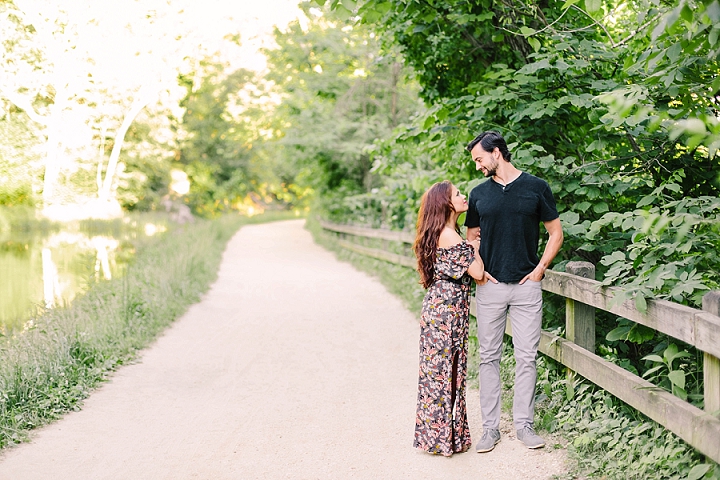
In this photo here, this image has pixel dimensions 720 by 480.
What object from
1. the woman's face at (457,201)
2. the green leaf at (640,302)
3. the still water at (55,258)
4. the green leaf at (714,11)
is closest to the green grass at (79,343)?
the still water at (55,258)

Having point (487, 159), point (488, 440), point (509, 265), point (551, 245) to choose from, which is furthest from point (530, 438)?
point (487, 159)

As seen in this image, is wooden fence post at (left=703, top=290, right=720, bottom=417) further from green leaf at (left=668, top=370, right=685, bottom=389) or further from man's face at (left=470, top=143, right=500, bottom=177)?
man's face at (left=470, top=143, right=500, bottom=177)

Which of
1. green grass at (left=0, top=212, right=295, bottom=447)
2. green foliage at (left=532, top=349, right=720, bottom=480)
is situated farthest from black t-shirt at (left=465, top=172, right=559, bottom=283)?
green grass at (left=0, top=212, right=295, bottom=447)

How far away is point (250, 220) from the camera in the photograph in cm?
4728

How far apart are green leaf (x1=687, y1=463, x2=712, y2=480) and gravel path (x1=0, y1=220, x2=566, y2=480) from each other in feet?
3.42

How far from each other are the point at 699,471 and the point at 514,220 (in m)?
1.74

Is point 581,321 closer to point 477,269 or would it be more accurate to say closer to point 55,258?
point 477,269

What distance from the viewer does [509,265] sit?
4.34 m

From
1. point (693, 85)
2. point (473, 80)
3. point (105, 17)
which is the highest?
point (105, 17)

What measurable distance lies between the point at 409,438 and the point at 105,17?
2511cm

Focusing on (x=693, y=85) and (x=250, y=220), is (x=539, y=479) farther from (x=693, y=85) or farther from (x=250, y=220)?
(x=250, y=220)

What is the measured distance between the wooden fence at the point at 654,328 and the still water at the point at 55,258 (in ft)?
19.5

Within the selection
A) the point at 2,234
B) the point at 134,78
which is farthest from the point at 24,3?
the point at 2,234

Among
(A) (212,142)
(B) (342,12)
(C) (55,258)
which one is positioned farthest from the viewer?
(A) (212,142)
